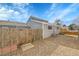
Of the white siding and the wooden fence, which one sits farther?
the white siding

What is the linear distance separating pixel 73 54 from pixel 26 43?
0.97m

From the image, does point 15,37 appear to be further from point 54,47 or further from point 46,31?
point 54,47

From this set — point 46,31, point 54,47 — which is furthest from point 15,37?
point 54,47

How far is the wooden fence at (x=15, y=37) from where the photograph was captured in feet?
9.41

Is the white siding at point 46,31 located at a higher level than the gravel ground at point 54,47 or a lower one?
higher

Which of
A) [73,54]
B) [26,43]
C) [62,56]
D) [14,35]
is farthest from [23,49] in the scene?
[73,54]

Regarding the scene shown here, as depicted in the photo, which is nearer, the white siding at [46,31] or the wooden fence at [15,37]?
the wooden fence at [15,37]

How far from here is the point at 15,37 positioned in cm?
293

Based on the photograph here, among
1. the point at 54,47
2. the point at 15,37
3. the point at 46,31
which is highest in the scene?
the point at 46,31

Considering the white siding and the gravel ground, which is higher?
the white siding

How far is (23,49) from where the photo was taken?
2.93 meters

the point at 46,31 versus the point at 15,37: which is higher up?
the point at 46,31

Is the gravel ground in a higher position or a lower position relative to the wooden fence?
lower

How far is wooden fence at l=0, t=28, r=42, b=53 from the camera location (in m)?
2.87
